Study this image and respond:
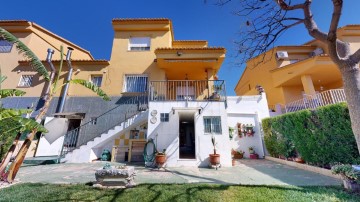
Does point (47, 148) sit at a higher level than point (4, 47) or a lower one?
lower

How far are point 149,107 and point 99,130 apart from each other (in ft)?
19.8

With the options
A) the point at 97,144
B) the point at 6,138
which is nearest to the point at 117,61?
the point at 97,144

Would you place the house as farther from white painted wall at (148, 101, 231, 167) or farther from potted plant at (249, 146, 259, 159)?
potted plant at (249, 146, 259, 159)

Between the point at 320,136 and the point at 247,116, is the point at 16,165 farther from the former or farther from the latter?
the point at 247,116

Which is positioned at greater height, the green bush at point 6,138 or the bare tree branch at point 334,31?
the bare tree branch at point 334,31

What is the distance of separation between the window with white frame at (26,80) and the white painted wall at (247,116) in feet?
65.2

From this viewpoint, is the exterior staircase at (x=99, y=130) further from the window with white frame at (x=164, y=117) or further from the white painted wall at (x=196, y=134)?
the white painted wall at (x=196, y=134)

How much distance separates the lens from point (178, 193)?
5.00m

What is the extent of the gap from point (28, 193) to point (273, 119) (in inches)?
538

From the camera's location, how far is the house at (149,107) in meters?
10.3

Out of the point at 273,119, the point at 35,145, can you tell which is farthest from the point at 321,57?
the point at 35,145

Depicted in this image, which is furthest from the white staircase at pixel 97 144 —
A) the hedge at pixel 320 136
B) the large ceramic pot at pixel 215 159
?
the hedge at pixel 320 136

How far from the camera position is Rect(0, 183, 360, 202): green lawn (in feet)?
15.3

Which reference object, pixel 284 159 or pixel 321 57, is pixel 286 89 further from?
pixel 284 159
